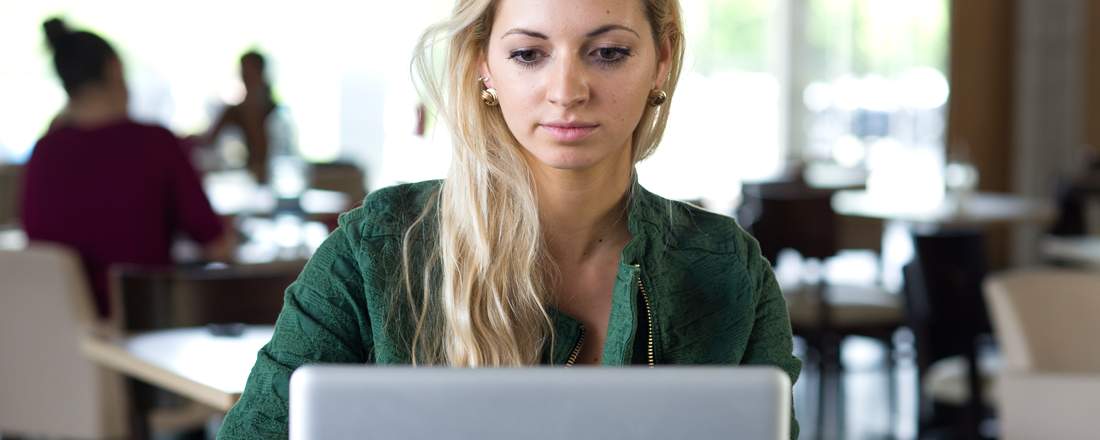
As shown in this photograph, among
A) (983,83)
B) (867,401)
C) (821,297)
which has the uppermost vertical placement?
(983,83)

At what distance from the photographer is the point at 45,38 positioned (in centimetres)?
449

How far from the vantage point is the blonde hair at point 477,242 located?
5.24 feet

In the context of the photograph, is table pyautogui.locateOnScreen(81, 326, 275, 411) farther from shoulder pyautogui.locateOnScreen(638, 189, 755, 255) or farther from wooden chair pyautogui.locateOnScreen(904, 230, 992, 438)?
wooden chair pyautogui.locateOnScreen(904, 230, 992, 438)

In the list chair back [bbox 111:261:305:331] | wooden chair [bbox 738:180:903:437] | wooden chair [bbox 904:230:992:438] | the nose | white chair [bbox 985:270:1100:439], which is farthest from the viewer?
wooden chair [bbox 738:180:903:437]

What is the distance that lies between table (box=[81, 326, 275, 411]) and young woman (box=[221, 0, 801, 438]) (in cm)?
71

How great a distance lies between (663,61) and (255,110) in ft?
18.9

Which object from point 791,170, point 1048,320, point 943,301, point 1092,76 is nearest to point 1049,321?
point 1048,320

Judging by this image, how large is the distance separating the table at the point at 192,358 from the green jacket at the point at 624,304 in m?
0.69

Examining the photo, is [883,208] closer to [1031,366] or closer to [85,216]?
[1031,366]

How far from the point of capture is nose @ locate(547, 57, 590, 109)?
1.52 metres

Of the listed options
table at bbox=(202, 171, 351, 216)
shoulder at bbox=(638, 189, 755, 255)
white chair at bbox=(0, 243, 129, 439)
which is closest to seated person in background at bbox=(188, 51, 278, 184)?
table at bbox=(202, 171, 351, 216)

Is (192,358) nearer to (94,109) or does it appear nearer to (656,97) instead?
(656,97)

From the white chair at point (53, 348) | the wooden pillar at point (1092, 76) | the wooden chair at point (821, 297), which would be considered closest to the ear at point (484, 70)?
the white chair at point (53, 348)

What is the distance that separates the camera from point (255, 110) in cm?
723
